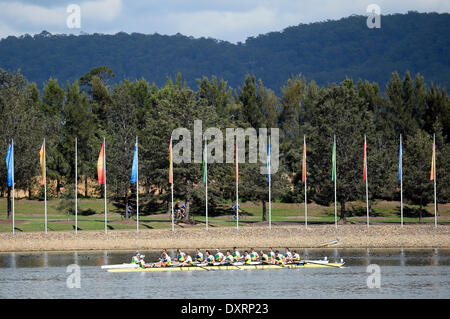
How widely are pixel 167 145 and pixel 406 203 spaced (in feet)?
116

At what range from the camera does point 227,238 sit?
62688 mm

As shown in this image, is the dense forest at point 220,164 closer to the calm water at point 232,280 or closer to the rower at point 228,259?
the calm water at point 232,280

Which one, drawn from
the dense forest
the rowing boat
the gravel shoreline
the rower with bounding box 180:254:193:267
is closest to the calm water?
the rowing boat

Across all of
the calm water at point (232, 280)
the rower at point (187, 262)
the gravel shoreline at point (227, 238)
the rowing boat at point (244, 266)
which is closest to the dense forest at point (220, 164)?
the gravel shoreline at point (227, 238)

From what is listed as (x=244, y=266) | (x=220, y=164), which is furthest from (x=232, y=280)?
(x=220, y=164)

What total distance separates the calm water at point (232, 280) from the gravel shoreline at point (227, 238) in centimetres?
315

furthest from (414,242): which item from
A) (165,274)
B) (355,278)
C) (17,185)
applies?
(17,185)

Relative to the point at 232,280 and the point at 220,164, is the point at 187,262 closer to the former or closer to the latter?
the point at 232,280

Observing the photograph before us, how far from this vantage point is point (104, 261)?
5500 cm

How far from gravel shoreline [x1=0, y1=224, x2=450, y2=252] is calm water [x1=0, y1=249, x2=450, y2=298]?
3149 mm

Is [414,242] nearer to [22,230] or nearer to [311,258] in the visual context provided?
[311,258]

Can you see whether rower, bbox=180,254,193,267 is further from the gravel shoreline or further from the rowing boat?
the gravel shoreline

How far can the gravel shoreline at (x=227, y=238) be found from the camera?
201 ft

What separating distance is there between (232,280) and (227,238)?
15.1 m
